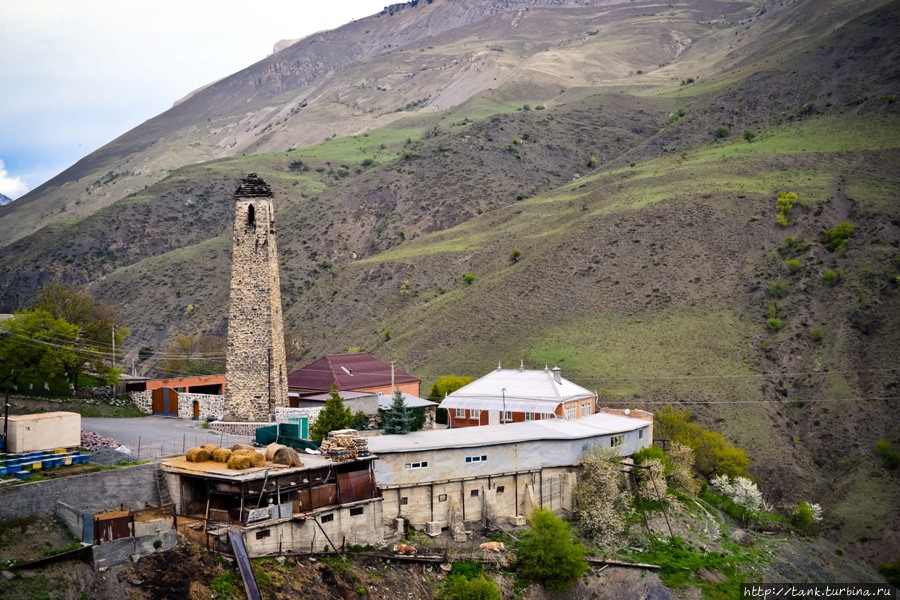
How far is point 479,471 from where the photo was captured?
36531 mm

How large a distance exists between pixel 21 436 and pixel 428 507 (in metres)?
13.2

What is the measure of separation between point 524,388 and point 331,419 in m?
14.2

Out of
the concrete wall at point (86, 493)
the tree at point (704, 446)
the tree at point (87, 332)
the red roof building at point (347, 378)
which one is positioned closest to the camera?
the concrete wall at point (86, 493)

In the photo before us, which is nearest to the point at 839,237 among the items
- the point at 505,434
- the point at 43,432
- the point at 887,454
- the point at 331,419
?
the point at 887,454

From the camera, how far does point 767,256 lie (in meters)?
85.2

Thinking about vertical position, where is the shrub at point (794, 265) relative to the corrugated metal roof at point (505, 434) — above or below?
above

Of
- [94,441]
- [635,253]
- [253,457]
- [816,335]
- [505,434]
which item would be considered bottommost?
[505,434]

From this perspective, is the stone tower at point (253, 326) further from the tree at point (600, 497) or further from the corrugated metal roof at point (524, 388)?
the corrugated metal roof at point (524, 388)

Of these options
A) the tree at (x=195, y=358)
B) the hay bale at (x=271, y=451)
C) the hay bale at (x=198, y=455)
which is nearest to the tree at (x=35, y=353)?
the tree at (x=195, y=358)

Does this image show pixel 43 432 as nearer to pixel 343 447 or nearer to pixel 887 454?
pixel 343 447

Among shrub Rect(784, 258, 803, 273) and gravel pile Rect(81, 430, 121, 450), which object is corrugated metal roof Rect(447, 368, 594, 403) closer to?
gravel pile Rect(81, 430, 121, 450)

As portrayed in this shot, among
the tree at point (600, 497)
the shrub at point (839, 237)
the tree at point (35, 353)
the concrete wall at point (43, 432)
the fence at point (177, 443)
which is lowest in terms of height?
the tree at point (600, 497)

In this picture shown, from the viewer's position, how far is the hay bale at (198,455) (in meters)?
30.7

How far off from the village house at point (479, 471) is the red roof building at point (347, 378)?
1021 cm
